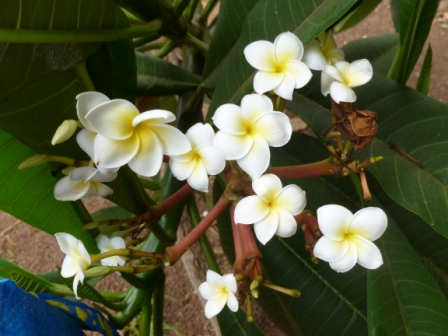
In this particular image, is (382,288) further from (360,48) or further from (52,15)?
(360,48)

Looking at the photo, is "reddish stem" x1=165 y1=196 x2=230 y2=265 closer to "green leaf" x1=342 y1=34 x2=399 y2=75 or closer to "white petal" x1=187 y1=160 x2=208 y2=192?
"white petal" x1=187 y1=160 x2=208 y2=192

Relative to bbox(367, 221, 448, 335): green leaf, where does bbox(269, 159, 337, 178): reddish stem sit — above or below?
above

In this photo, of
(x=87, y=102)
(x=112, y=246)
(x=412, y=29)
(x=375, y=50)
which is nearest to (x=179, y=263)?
(x=375, y=50)

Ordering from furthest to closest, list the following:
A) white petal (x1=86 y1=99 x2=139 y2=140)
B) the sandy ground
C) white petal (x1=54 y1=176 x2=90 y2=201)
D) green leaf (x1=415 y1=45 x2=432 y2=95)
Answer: the sandy ground
green leaf (x1=415 y1=45 x2=432 y2=95)
white petal (x1=54 y1=176 x2=90 y2=201)
white petal (x1=86 y1=99 x2=139 y2=140)

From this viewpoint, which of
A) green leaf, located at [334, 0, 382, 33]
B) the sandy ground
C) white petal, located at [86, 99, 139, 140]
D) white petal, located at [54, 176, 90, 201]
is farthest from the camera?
the sandy ground

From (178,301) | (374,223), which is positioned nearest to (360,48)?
(374,223)

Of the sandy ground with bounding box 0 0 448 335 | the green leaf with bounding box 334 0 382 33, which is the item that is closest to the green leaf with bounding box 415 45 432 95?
the green leaf with bounding box 334 0 382 33
